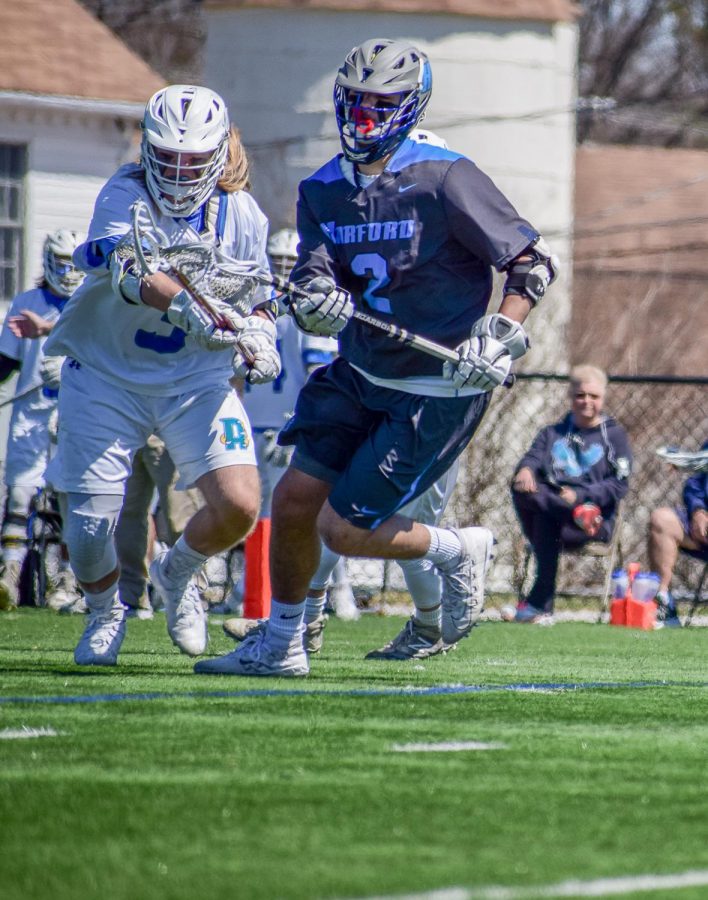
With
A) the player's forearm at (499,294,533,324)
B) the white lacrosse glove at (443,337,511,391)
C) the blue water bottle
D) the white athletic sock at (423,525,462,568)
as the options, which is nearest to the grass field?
the white athletic sock at (423,525,462,568)

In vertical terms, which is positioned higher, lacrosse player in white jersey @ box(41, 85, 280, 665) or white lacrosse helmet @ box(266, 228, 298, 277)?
white lacrosse helmet @ box(266, 228, 298, 277)

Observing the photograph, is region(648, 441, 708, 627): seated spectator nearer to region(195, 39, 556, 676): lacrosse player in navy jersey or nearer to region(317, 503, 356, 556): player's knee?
region(195, 39, 556, 676): lacrosse player in navy jersey

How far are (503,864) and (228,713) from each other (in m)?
2.01

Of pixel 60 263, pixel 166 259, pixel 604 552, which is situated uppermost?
pixel 60 263

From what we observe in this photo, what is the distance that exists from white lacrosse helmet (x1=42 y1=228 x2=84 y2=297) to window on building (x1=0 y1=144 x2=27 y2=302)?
9.26 m

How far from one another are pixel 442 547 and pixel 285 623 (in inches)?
33.3

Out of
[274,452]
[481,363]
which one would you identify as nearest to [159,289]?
[481,363]

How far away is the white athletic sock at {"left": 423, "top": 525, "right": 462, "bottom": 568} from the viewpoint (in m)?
6.80

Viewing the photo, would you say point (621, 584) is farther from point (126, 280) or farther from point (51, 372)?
point (126, 280)

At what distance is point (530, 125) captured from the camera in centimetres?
2320

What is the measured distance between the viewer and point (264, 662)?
20.7ft

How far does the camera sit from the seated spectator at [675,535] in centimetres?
1164

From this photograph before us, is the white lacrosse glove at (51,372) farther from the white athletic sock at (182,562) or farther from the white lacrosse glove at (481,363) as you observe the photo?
the white lacrosse glove at (481,363)

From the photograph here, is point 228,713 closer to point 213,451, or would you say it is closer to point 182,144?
point 213,451
